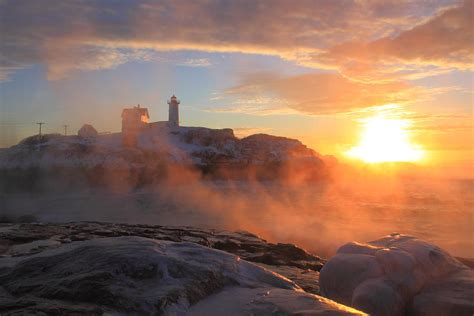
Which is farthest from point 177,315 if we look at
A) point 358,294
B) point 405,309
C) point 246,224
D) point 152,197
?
point 152,197

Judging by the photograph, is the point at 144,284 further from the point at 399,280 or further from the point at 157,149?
the point at 157,149

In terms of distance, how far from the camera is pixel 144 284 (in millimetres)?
4984

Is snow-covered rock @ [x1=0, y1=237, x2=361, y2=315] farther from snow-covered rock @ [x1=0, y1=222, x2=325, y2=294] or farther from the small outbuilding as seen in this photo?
the small outbuilding

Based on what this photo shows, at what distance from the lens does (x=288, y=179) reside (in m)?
72.4

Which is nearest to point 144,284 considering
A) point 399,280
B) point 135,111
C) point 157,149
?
point 399,280

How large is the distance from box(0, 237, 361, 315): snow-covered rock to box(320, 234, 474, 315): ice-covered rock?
240 cm

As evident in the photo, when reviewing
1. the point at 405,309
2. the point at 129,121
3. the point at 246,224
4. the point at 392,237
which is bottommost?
the point at 246,224

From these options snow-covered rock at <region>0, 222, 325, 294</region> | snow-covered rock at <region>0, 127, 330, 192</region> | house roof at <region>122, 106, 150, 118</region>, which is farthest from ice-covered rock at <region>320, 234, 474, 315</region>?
house roof at <region>122, 106, 150, 118</region>

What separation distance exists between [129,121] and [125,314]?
2817 inches

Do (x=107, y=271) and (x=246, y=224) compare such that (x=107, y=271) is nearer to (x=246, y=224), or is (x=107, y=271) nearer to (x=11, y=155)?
(x=246, y=224)

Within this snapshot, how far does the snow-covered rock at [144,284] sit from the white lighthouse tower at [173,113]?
235 feet

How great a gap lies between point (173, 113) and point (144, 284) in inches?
2909

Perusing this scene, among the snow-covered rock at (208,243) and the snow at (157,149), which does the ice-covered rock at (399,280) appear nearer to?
the snow-covered rock at (208,243)

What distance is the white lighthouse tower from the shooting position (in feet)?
251
